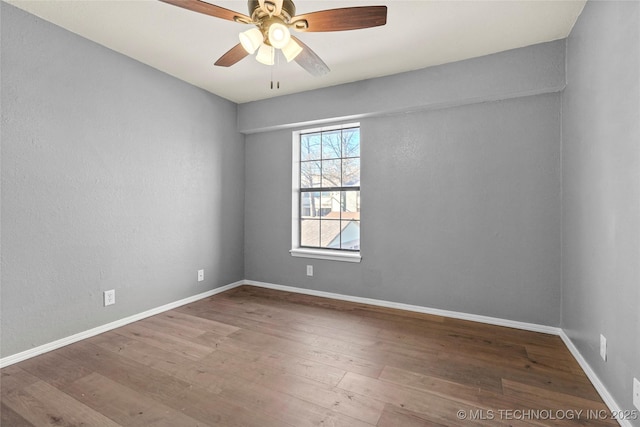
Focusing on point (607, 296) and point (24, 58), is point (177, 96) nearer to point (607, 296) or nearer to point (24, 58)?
point (24, 58)

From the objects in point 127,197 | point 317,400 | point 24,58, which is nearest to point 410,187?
point 317,400

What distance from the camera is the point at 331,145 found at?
375 cm

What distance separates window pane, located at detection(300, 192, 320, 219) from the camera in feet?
12.6

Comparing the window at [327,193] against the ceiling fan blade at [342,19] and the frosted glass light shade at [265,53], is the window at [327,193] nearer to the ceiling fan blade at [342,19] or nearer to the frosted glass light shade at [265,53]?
the frosted glass light shade at [265,53]

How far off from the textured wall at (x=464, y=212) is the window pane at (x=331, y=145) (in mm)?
458

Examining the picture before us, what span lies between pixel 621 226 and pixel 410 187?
174 centimetres

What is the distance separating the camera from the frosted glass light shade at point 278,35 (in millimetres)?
1636

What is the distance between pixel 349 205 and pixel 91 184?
8.52 feet

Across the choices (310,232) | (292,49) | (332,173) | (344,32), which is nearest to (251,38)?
(292,49)

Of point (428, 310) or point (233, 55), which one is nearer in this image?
point (233, 55)

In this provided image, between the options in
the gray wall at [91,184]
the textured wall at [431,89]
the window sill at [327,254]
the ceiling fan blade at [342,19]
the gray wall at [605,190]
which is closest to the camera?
the gray wall at [605,190]

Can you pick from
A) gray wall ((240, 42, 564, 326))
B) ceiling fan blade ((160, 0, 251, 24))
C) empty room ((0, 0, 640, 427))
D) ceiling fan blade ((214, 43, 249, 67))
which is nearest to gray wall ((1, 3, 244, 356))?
empty room ((0, 0, 640, 427))

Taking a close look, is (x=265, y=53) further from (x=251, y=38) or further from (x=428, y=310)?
(x=428, y=310)

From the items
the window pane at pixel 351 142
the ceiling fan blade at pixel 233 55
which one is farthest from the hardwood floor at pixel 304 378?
the ceiling fan blade at pixel 233 55
